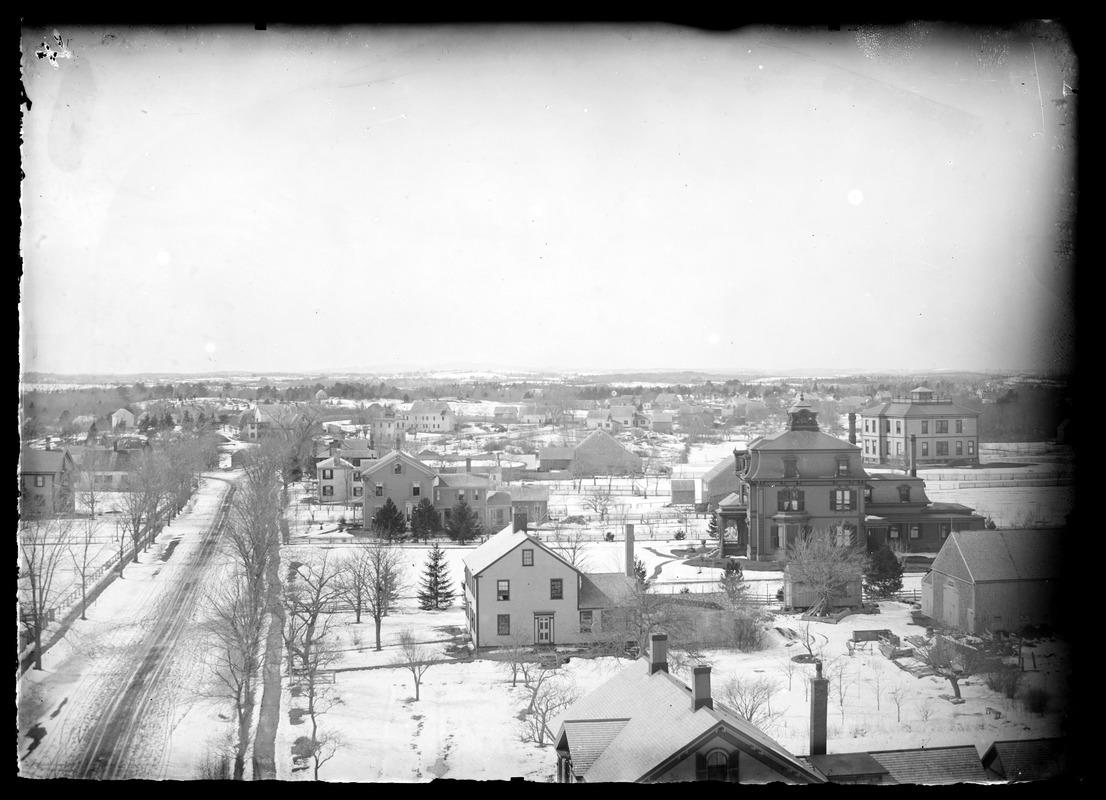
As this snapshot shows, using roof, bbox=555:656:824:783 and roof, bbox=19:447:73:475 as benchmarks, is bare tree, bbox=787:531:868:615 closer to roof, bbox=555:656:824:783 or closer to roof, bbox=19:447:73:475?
roof, bbox=555:656:824:783

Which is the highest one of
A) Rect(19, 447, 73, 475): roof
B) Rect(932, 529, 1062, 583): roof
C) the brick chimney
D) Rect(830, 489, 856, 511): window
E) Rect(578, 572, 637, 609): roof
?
Rect(19, 447, 73, 475): roof

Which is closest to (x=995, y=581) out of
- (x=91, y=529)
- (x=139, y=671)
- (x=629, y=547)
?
(x=629, y=547)

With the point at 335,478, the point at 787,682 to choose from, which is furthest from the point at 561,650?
the point at 335,478

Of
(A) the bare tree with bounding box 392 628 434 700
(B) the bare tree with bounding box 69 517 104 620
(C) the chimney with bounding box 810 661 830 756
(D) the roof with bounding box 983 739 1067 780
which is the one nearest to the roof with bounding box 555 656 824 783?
(C) the chimney with bounding box 810 661 830 756

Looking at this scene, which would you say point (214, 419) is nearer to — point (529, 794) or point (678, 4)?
point (529, 794)

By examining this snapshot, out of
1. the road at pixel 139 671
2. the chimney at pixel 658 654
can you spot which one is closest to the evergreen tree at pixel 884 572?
the chimney at pixel 658 654

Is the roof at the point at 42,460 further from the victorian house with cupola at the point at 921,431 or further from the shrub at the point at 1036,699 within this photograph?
the shrub at the point at 1036,699
